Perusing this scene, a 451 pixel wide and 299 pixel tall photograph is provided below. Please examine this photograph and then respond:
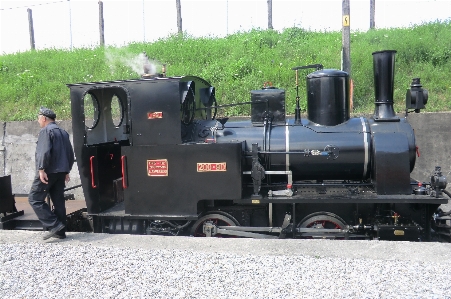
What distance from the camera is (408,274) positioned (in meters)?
3.43

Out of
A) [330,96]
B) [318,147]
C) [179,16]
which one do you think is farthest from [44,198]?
[179,16]

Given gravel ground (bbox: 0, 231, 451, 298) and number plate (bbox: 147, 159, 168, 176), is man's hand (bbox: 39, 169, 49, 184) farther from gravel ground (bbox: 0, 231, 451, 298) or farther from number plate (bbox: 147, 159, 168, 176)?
number plate (bbox: 147, 159, 168, 176)

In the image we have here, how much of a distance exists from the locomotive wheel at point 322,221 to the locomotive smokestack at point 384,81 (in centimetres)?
141

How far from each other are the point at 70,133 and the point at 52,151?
4746mm

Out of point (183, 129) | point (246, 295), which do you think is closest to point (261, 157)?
point (183, 129)

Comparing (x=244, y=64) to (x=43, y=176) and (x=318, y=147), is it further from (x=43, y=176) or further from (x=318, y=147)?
(x=43, y=176)

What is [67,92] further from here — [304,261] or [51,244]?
[304,261]

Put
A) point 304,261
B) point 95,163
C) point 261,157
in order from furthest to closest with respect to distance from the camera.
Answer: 1. point 95,163
2. point 261,157
3. point 304,261

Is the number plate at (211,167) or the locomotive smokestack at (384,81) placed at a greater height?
the locomotive smokestack at (384,81)

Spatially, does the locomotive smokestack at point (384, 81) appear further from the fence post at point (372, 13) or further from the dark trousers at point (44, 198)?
the fence post at point (372, 13)

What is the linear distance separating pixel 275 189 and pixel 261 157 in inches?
18.3

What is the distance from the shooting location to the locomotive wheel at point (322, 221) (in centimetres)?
504

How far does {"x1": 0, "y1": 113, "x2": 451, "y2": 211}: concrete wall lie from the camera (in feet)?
25.3

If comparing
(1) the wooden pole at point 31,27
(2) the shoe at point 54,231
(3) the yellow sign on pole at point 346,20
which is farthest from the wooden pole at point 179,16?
(2) the shoe at point 54,231
